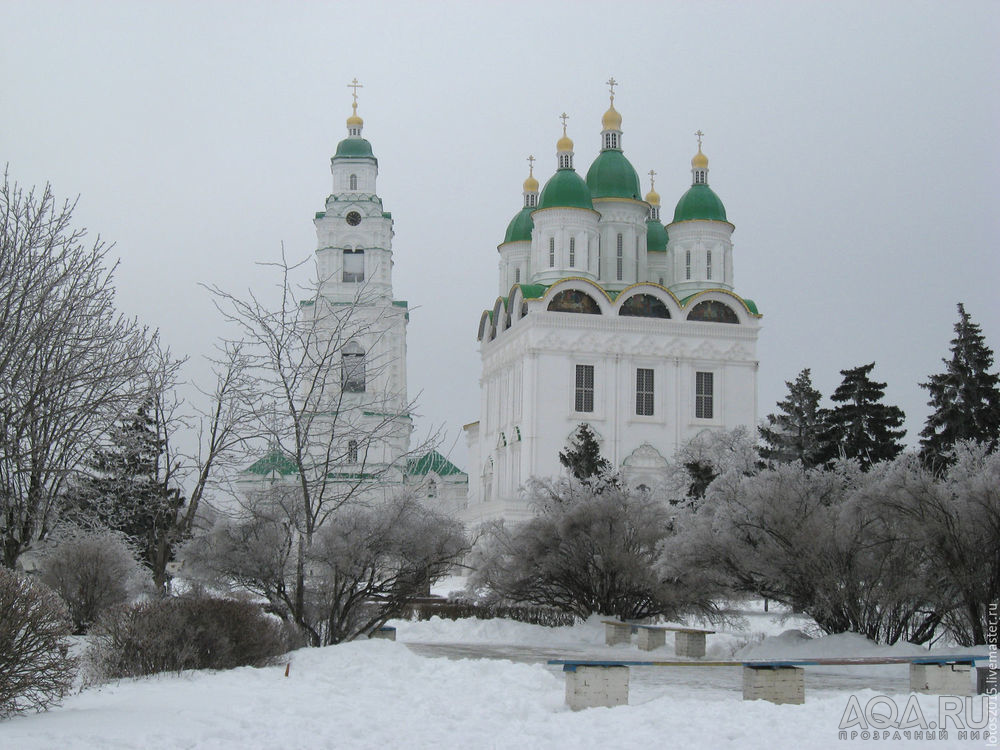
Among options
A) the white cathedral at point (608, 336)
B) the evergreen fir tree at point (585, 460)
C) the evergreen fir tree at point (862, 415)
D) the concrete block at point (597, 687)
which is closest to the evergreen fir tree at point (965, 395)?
the evergreen fir tree at point (862, 415)

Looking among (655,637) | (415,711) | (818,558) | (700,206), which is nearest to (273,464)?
(655,637)

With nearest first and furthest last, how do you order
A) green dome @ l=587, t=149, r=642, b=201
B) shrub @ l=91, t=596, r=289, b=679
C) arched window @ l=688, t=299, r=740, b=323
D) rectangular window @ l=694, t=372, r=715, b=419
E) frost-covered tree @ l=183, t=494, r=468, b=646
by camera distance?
shrub @ l=91, t=596, r=289, b=679, frost-covered tree @ l=183, t=494, r=468, b=646, rectangular window @ l=694, t=372, r=715, b=419, arched window @ l=688, t=299, r=740, b=323, green dome @ l=587, t=149, r=642, b=201

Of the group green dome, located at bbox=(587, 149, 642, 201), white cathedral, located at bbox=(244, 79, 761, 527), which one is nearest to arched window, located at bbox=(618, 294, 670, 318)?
white cathedral, located at bbox=(244, 79, 761, 527)

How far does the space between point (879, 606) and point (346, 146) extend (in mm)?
48201

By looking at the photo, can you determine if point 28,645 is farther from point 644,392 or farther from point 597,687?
point 644,392

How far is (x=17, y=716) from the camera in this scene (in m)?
8.92

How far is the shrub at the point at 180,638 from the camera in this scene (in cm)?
1195

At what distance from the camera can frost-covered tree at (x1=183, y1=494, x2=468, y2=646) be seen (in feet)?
51.4

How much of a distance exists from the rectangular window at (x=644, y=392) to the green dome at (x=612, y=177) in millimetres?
9090

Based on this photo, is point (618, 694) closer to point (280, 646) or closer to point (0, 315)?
point (280, 646)

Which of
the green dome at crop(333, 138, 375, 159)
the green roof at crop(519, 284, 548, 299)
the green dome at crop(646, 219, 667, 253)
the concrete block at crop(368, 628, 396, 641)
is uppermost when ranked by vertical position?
the green dome at crop(333, 138, 375, 159)

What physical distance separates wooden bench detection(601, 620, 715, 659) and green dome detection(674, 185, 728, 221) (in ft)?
118

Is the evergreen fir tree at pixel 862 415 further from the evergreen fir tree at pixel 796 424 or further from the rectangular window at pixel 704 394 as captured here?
the rectangular window at pixel 704 394

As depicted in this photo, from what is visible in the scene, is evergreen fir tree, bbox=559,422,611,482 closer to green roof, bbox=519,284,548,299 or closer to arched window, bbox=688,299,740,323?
green roof, bbox=519,284,548,299
